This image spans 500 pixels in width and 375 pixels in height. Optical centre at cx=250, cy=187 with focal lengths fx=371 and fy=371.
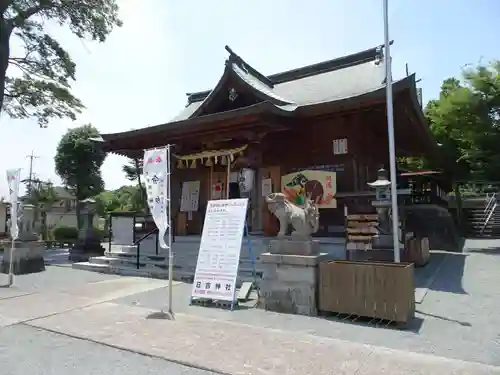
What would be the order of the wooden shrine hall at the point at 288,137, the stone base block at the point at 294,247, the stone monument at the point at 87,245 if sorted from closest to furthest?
the stone base block at the point at 294,247
the wooden shrine hall at the point at 288,137
the stone monument at the point at 87,245

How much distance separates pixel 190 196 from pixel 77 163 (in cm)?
1614

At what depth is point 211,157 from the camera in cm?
1148

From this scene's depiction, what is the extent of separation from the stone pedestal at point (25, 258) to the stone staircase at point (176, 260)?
3.23 feet

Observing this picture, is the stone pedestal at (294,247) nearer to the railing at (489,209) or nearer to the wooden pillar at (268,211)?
the wooden pillar at (268,211)

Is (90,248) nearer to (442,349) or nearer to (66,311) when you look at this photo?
(66,311)

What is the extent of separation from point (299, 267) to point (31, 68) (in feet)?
53.2

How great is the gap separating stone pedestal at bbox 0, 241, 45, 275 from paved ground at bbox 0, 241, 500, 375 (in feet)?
11.5

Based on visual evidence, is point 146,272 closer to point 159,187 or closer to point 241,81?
point 159,187

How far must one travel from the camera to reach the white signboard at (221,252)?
597 centimetres

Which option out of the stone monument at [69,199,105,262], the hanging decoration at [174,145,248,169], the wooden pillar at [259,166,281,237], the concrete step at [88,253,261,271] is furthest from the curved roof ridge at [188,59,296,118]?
the stone monument at [69,199,105,262]

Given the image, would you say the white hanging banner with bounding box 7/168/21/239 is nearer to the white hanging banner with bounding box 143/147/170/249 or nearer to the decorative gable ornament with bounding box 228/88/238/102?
the white hanging banner with bounding box 143/147/170/249

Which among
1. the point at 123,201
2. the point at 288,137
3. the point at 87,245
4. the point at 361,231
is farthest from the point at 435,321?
the point at 123,201

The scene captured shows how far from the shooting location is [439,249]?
42.9 feet

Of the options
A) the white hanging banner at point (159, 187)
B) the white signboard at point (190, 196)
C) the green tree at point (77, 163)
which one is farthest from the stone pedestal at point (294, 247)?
the green tree at point (77, 163)
